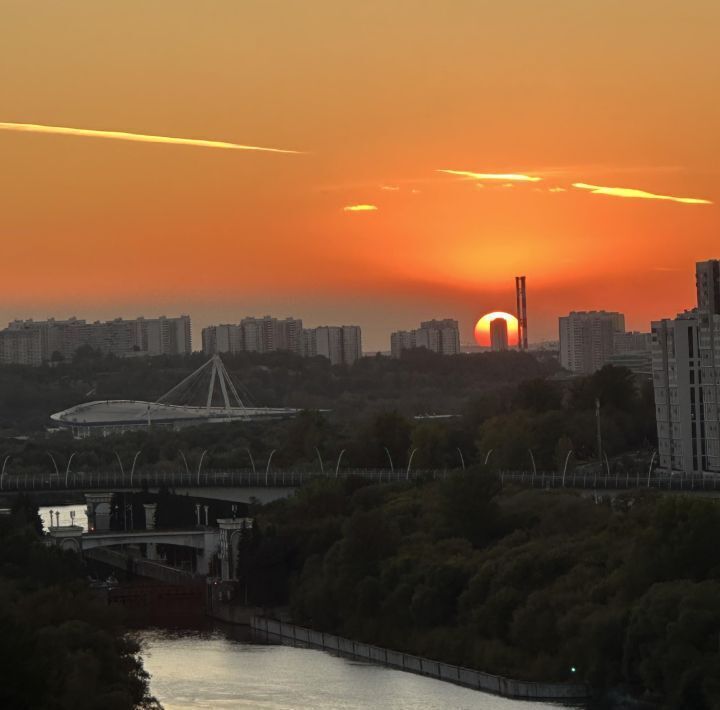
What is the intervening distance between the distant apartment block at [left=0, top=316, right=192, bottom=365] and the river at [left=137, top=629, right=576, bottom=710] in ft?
321

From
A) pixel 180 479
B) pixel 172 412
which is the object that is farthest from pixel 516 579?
pixel 172 412

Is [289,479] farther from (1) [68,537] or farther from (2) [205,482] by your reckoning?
(1) [68,537]

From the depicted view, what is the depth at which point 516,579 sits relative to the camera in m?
28.9

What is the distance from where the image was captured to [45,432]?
87.2m

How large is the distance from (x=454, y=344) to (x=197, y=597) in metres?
96.1

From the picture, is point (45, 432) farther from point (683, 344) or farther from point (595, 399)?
point (683, 344)

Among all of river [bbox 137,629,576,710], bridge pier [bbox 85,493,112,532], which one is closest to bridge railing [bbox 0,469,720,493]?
bridge pier [bbox 85,493,112,532]

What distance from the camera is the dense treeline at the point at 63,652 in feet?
60.0

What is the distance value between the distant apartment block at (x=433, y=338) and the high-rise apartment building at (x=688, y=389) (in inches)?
3353

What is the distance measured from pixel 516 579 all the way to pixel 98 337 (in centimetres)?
10532

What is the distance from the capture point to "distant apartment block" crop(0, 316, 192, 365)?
129 meters

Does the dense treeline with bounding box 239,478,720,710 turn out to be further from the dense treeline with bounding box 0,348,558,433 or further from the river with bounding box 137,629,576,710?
the dense treeline with bounding box 0,348,558,433

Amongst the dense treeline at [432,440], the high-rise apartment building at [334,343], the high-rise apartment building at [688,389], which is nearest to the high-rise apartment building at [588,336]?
the high-rise apartment building at [334,343]

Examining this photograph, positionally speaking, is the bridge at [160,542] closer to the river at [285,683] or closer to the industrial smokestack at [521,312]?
the river at [285,683]
